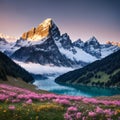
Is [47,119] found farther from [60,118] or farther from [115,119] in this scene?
[115,119]

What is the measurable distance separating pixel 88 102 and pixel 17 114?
13098mm

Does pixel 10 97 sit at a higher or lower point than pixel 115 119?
higher

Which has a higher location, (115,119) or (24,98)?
(24,98)

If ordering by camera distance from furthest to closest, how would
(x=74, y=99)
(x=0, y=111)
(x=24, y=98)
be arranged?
(x=74, y=99), (x=24, y=98), (x=0, y=111)

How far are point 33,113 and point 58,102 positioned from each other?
7.86 meters

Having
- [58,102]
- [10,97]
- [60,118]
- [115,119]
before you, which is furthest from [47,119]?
[10,97]

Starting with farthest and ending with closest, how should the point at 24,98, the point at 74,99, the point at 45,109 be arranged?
the point at 74,99
the point at 24,98
the point at 45,109

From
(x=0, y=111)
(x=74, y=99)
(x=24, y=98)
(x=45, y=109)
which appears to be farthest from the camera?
(x=74, y=99)

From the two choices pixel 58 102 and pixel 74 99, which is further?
pixel 74 99

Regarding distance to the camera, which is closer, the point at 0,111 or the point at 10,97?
the point at 0,111

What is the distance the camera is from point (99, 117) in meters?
24.1

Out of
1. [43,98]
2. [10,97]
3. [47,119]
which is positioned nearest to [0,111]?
[47,119]

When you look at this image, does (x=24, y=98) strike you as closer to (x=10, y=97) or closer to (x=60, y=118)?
(x=10, y=97)

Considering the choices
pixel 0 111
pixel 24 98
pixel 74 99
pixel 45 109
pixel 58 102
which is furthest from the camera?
pixel 74 99
